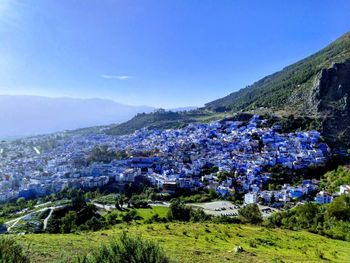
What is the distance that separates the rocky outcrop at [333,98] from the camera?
2827 inches

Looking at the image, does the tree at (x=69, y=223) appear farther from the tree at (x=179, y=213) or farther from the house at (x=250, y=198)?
the house at (x=250, y=198)

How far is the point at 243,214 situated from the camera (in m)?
28.6

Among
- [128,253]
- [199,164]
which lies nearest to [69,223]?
[128,253]

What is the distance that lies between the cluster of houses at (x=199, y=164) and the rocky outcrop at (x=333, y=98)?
8.37 metres

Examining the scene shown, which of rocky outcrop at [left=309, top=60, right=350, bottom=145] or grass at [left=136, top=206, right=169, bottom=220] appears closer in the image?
grass at [left=136, top=206, right=169, bottom=220]

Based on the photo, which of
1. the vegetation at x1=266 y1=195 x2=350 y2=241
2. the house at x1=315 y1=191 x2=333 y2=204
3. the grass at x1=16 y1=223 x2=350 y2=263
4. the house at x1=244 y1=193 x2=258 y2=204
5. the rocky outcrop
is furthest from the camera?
the rocky outcrop

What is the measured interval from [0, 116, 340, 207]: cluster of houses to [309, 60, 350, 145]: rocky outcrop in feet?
27.5

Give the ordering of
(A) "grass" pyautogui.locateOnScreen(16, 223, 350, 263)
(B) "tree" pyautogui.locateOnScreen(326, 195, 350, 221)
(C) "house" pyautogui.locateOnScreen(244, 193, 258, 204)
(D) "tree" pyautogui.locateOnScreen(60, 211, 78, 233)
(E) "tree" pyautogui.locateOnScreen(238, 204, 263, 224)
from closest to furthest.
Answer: (A) "grass" pyautogui.locateOnScreen(16, 223, 350, 263)
(D) "tree" pyautogui.locateOnScreen(60, 211, 78, 233)
(E) "tree" pyautogui.locateOnScreen(238, 204, 263, 224)
(B) "tree" pyautogui.locateOnScreen(326, 195, 350, 221)
(C) "house" pyautogui.locateOnScreen(244, 193, 258, 204)

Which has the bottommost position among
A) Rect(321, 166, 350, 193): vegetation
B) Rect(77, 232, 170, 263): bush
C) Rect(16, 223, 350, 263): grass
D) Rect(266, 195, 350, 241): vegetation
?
Rect(321, 166, 350, 193): vegetation

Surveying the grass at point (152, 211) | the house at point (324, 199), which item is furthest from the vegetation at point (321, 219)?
the grass at point (152, 211)

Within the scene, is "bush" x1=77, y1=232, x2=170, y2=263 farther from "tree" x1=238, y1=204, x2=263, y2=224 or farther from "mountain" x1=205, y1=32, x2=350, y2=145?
"mountain" x1=205, y1=32, x2=350, y2=145

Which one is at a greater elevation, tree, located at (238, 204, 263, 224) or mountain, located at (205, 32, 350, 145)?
mountain, located at (205, 32, 350, 145)

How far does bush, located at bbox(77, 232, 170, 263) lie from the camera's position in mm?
7035

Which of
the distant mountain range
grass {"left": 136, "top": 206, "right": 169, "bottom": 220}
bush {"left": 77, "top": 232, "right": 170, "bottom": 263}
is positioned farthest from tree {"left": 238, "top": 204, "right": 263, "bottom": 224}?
the distant mountain range
